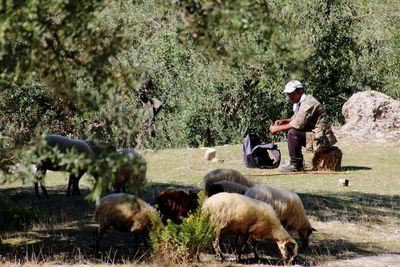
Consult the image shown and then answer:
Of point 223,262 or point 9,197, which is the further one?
point 9,197

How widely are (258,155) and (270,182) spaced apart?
191 cm

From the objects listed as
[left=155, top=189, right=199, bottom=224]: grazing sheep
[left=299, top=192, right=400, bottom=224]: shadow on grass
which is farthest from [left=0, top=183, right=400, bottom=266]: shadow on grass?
[left=155, top=189, right=199, bottom=224]: grazing sheep

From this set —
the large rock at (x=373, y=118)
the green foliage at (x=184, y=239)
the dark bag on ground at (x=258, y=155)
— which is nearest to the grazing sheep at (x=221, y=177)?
the green foliage at (x=184, y=239)

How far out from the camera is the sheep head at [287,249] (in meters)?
8.17

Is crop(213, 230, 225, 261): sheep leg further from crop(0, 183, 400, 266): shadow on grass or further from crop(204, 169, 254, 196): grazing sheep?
crop(204, 169, 254, 196): grazing sheep

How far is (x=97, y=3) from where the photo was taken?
213 inches

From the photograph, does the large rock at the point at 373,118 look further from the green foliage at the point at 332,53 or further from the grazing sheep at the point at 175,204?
the grazing sheep at the point at 175,204

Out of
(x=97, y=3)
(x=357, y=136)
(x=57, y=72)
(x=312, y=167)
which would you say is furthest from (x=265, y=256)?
(x=357, y=136)

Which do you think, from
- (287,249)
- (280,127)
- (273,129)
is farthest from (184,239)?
(280,127)

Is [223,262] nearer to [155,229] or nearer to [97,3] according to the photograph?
[155,229]

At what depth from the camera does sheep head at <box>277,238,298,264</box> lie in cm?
817

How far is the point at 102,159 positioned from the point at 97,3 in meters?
1.32

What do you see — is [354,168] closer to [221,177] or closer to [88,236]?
[221,177]

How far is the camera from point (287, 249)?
27.0 feet
